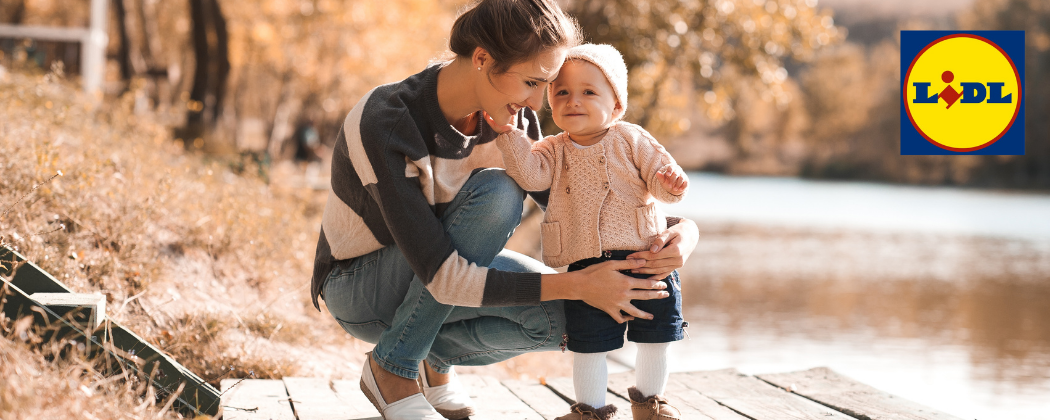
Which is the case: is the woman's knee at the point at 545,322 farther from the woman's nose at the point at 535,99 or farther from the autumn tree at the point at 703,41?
the autumn tree at the point at 703,41

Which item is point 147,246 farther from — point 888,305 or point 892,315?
point 888,305

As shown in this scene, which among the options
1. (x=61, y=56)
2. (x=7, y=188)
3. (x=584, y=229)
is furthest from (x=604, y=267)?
(x=61, y=56)

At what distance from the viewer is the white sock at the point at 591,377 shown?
2.32 m

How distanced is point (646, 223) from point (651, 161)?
0.17 meters

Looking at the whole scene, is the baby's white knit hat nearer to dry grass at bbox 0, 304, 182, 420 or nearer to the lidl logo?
dry grass at bbox 0, 304, 182, 420

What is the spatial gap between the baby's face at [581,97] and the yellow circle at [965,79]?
6.15m

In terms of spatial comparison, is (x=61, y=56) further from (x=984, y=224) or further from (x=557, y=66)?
(x=984, y=224)

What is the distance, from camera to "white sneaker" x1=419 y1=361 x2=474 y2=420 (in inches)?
101

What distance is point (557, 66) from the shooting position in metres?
2.27

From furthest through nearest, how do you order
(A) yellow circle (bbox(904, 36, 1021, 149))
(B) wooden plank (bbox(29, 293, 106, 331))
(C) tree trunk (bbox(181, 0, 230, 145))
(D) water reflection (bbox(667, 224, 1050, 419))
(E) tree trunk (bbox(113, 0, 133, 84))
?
(E) tree trunk (bbox(113, 0, 133, 84)) → (C) tree trunk (bbox(181, 0, 230, 145)) → (A) yellow circle (bbox(904, 36, 1021, 149)) → (D) water reflection (bbox(667, 224, 1050, 419)) → (B) wooden plank (bbox(29, 293, 106, 331))

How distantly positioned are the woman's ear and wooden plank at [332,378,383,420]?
1.05 metres

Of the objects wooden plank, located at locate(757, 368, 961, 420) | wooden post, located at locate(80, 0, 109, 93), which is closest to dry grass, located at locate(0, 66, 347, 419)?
wooden plank, located at locate(757, 368, 961, 420)

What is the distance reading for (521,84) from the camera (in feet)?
7.35

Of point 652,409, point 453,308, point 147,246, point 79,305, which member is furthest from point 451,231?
point 147,246
